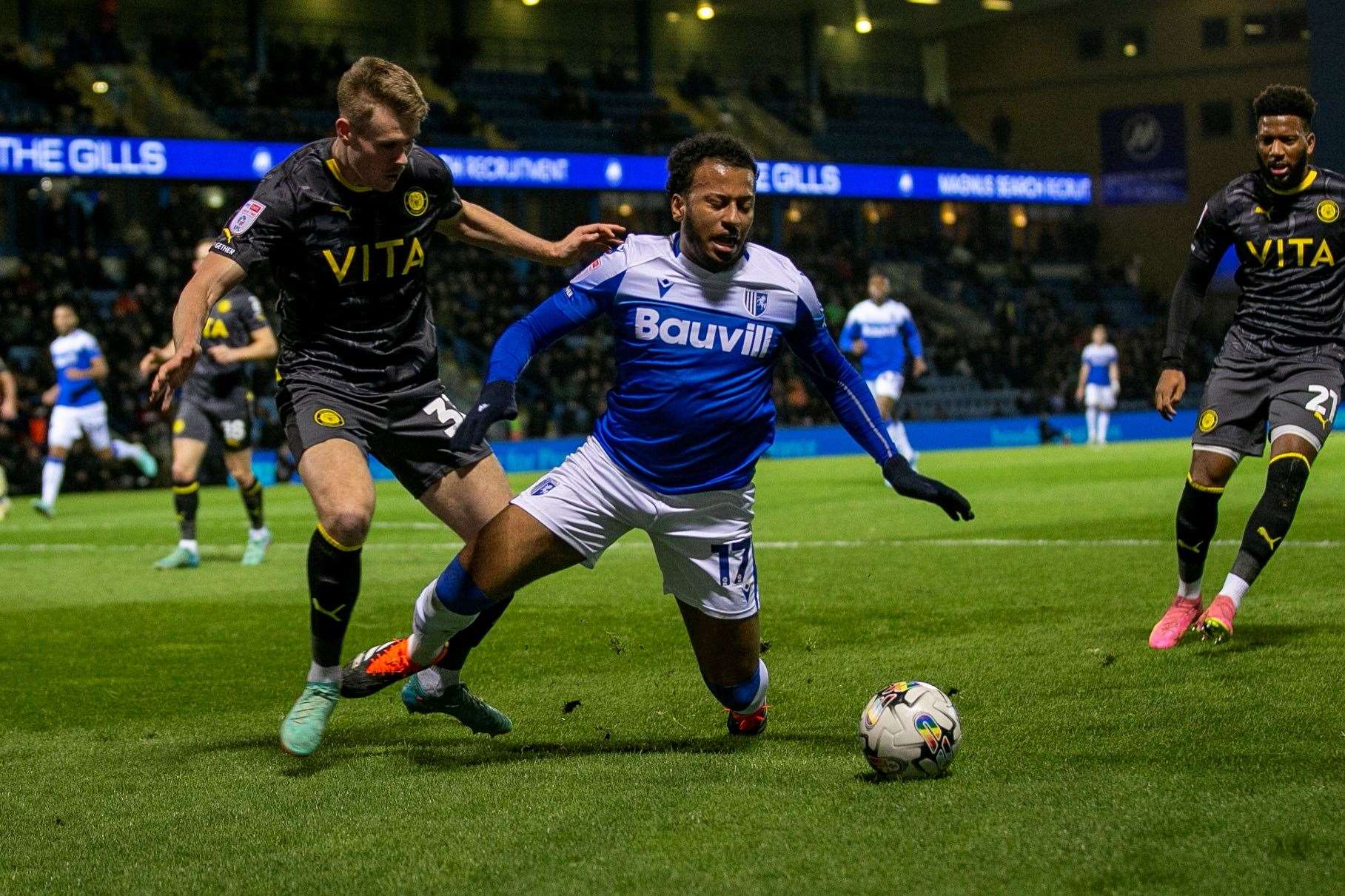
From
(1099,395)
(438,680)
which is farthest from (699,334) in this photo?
(1099,395)

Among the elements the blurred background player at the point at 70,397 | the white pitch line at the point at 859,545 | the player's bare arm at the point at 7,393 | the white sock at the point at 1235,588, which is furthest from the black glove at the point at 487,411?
the player's bare arm at the point at 7,393

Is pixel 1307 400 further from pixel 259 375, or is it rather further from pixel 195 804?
pixel 259 375

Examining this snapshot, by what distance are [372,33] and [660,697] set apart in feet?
117

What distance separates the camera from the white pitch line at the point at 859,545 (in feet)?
37.0

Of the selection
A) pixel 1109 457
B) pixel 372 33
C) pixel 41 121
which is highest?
pixel 372 33

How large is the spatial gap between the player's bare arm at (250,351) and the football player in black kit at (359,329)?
5783 mm

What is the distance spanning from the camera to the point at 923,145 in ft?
145

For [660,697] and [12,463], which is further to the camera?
[12,463]

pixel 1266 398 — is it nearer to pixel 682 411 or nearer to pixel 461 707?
pixel 682 411

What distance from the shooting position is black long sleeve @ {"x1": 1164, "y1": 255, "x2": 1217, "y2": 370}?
7.52m

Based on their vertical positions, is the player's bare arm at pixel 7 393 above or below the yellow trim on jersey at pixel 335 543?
above

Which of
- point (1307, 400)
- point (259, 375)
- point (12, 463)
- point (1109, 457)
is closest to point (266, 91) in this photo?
point (259, 375)

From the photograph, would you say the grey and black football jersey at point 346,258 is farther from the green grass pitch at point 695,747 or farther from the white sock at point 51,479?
the white sock at point 51,479

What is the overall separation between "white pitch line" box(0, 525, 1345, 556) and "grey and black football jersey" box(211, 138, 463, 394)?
6595 mm
